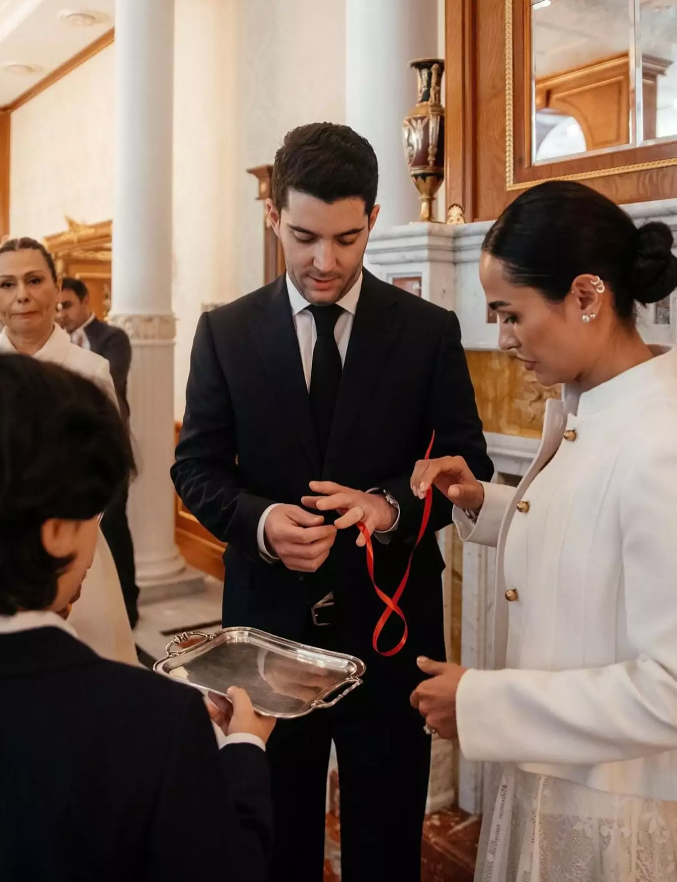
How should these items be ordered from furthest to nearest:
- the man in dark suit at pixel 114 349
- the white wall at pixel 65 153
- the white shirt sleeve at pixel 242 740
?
the white wall at pixel 65 153 < the man in dark suit at pixel 114 349 < the white shirt sleeve at pixel 242 740

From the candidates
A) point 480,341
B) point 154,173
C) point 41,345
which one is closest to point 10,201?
point 154,173

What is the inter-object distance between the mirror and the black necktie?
1.00m

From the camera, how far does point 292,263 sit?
68.9 inches

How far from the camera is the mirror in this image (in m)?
2.15

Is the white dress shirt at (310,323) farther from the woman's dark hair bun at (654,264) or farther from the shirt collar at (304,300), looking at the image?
the woman's dark hair bun at (654,264)

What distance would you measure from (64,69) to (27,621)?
359 inches

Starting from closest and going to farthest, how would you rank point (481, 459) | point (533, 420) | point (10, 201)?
point (481, 459), point (533, 420), point (10, 201)

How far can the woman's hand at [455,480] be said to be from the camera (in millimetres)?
1628

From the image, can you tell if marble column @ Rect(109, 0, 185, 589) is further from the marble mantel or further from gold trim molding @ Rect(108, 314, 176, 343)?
the marble mantel

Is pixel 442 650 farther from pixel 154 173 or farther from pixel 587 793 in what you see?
pixel 154 173

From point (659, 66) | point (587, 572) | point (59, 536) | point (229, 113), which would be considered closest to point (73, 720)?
point (59, 536)

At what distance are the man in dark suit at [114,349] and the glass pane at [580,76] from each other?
9.06 feet

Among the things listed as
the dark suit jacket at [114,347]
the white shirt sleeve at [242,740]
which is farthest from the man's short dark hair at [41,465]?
the dark suit jacket at [114,347]

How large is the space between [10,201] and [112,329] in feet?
22.8
